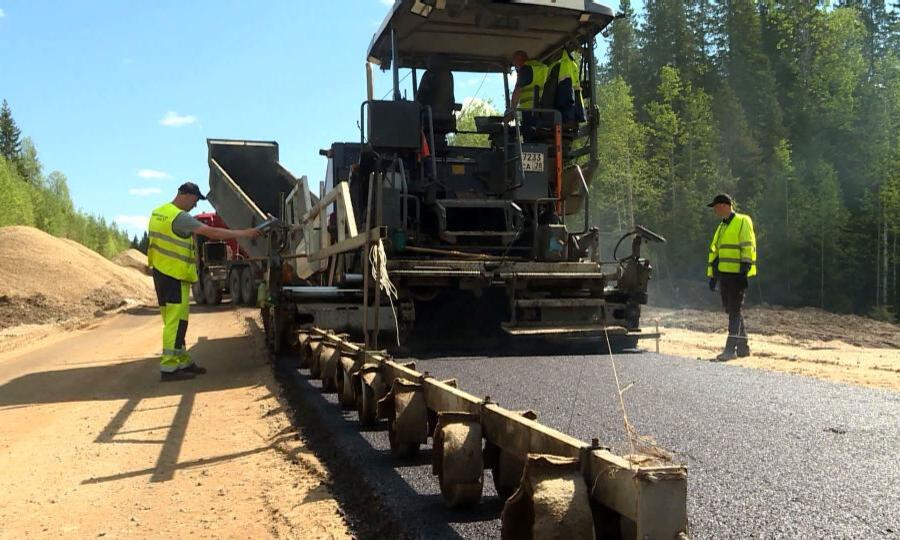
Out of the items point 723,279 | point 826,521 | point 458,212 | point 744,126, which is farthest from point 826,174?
point 826,521

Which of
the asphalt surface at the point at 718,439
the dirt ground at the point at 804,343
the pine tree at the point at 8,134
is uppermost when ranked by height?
the pine tree at the point at 8,134

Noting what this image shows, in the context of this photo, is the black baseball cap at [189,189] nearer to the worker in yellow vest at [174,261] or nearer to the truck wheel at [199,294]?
the worker in yellow vest at [174,261]

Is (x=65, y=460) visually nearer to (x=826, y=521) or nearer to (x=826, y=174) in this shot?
(x=826, y=521)

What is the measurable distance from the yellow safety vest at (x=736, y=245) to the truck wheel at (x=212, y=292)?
13.2 meters

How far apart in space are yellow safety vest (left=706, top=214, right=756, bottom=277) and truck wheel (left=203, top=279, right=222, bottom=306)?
13210 mm

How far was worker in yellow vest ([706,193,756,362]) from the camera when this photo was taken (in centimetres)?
678

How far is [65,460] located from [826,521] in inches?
130

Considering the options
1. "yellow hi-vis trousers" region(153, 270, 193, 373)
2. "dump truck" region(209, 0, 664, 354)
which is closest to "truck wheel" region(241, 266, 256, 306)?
"dump truck" region(209, 0, 664, 354)

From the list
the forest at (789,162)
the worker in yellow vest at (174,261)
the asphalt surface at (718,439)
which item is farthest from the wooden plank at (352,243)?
the forest at (789,162)

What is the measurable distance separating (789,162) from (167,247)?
30094 mm

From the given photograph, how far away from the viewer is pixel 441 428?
2.16 m

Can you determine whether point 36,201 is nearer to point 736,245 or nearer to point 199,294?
point 199,294

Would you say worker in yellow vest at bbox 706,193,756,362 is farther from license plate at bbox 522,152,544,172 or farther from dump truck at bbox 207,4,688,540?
license plate at bbox 522,152,544,172

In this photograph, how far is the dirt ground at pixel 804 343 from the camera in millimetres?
5961
